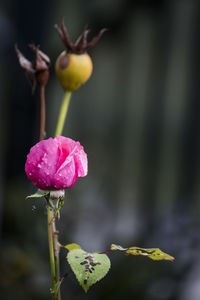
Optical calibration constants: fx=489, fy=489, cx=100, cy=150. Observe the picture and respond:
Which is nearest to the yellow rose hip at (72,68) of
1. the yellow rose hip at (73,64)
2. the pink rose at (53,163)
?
the yellow rose hip at (73,64)

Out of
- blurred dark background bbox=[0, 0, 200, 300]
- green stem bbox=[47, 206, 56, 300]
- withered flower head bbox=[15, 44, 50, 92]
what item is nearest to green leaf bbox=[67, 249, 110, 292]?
green stem bbox=[47, 206, 56, 300]

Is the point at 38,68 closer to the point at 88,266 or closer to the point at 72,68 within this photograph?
the point at 72,68

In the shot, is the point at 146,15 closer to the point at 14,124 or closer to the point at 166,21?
the point at 166,21

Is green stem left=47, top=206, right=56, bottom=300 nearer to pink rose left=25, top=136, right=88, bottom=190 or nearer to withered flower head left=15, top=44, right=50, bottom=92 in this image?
pink rose left=25, top=136, right=88, bottom=190

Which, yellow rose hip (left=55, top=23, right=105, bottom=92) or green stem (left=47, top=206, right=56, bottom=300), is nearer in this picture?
green stem (left=47, top=206, right=56, bottom=300)

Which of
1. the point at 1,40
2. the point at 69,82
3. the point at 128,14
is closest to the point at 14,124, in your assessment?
the point at 1,40

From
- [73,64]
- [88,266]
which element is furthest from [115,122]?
[88,266]

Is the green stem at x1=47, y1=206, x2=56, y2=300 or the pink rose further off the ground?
the pink rose
